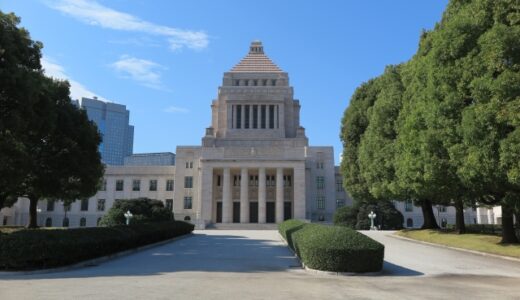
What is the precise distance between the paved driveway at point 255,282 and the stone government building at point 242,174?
4315 centimetres

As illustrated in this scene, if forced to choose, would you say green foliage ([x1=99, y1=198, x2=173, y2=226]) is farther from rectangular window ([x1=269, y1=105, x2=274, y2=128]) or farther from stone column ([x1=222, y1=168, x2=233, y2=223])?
rectangular window ([x1=269, y1=105, x2=274, y2=128])

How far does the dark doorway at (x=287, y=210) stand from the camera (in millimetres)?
65188

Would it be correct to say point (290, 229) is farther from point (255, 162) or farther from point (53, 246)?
point (255, 162)

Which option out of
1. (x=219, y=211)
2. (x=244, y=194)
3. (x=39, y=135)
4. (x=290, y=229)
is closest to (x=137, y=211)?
(x=244, y=194)

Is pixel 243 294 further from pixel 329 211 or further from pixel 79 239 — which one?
pixel 329 211

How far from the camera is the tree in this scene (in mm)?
20375

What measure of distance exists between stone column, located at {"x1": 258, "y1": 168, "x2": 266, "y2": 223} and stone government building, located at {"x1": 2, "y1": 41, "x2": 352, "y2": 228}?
0.13 m

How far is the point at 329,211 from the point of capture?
68.4 metres

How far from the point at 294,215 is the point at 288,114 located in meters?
21.1

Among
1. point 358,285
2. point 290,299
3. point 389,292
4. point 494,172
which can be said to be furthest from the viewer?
point 494,172

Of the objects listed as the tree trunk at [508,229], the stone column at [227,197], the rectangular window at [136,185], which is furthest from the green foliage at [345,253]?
the rectangular window at [136,185]

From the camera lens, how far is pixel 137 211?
48.9 m

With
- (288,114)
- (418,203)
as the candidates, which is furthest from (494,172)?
(288,114)

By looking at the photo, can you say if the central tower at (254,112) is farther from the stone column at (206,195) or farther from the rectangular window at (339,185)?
the stone column at (206,195)
